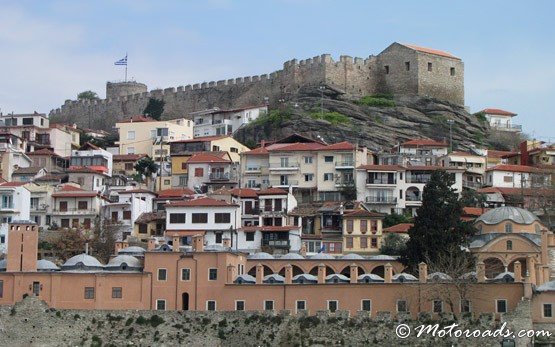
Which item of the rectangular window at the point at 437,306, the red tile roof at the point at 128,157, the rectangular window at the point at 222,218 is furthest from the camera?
the red tile roof at the point at 128,157

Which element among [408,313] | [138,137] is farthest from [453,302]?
[138,137]

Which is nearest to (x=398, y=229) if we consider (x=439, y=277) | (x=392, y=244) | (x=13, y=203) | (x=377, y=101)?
(x=392, y=244)

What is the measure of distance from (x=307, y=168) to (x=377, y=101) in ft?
57.0

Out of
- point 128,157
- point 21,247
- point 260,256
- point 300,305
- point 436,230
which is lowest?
point 300,305

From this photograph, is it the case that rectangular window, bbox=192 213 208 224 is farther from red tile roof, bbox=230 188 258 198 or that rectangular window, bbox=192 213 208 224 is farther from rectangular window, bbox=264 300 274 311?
rectangular window, bbox=264 300 274 311

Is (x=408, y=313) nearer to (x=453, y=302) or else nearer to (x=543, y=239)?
(x=453, y=302)

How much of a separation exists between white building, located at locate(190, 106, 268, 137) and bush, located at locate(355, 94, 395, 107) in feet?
28.5

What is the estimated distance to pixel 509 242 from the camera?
71.0m

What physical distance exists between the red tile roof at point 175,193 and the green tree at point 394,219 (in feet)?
49.6

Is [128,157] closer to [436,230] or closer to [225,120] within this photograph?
[225,120]

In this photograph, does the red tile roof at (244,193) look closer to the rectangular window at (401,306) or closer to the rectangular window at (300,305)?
the rectangular window at (300,305)

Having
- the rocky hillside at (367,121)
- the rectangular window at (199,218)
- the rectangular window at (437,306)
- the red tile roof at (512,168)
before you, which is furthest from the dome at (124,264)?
the red tile roof at (512,168)

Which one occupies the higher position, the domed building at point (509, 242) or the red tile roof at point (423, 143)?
the red tile roof at point (423, 143)

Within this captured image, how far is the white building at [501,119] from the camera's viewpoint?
369 feet
